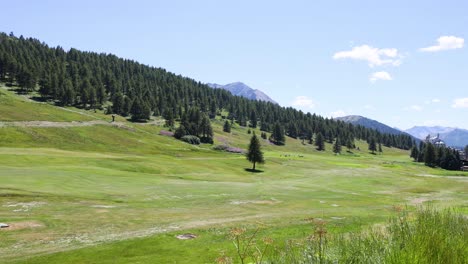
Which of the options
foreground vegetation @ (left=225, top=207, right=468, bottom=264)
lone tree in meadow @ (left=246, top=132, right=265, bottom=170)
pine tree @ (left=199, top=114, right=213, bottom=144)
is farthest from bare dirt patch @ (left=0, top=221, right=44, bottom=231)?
pine tree @ (left=199, top=114, right=213, bottom=144)

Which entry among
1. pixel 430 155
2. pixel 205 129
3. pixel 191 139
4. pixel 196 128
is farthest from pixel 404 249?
pixel 430 155

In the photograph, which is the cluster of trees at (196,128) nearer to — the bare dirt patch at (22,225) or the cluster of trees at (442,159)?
the cluster of trees at (442,159)

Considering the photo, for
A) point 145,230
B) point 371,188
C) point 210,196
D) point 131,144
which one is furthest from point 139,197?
point 131,144

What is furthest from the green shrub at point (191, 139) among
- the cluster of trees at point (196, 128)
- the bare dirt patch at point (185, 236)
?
the bare dirt patch at point (185, 236)

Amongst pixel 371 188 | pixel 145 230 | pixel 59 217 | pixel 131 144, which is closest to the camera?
pixel 145 230

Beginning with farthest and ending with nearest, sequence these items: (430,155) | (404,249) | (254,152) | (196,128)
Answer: (196,128) → (430,155) → (254,152) → (404,249)

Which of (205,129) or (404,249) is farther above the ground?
(205,129)

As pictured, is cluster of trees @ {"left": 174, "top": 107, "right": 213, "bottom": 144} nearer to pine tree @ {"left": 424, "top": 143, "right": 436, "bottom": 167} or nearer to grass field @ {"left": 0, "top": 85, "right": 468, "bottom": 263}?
grass field @ {"left": 0, "top": 85, "right": 468, "bottom": 263}

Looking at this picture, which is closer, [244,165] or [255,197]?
[255,197]

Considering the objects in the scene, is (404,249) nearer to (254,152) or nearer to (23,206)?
(23,206)

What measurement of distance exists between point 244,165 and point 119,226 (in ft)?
277

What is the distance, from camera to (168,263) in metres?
21.0

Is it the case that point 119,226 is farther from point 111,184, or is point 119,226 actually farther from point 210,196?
point 111,184

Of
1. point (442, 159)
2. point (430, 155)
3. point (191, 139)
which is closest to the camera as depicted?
point (191, 139)
